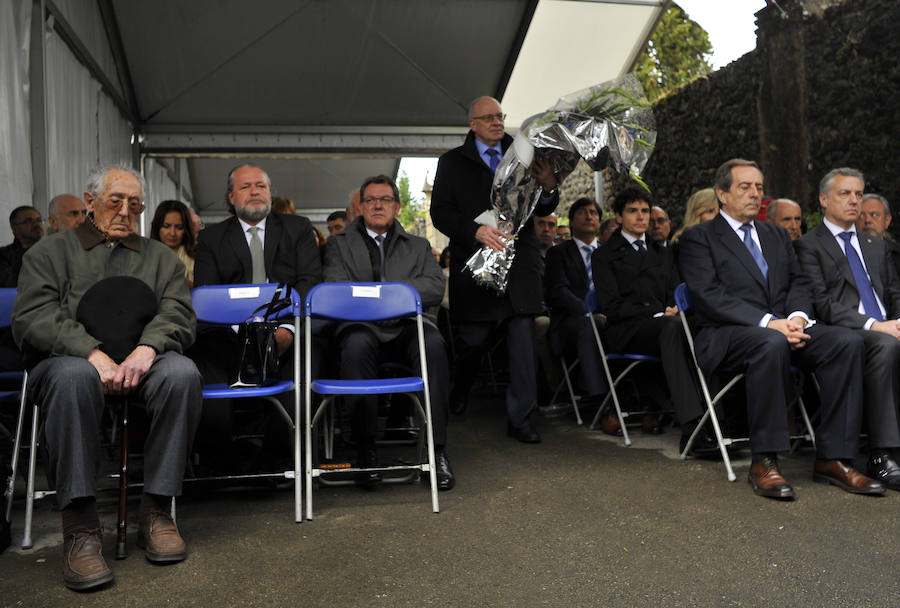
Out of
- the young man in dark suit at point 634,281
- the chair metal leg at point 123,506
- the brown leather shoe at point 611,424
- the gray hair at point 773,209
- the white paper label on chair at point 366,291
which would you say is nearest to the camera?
the chair metal leg at point 123,506

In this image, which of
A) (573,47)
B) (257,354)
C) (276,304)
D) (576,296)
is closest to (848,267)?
(576,296)

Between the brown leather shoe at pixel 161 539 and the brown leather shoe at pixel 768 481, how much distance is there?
2347mm

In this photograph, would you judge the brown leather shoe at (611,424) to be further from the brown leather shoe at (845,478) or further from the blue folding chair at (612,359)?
the brown leather shoe at (845,478)

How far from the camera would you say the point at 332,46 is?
8.37 m

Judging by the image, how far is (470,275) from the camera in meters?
4.62

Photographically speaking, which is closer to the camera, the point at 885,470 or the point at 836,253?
the point at 885,470

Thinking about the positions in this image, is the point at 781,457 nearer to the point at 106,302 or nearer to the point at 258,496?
the point at 258,496

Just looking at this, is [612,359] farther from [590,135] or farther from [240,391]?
[240,391]

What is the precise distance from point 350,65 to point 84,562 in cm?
688

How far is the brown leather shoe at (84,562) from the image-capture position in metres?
2.52

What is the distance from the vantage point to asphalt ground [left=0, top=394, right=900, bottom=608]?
7.95ft

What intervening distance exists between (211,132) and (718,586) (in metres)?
7.86

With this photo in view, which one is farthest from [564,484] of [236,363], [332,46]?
[332,46]

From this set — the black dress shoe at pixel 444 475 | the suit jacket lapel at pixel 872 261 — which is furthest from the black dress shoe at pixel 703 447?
the black dress shoe at pixel 444 475
